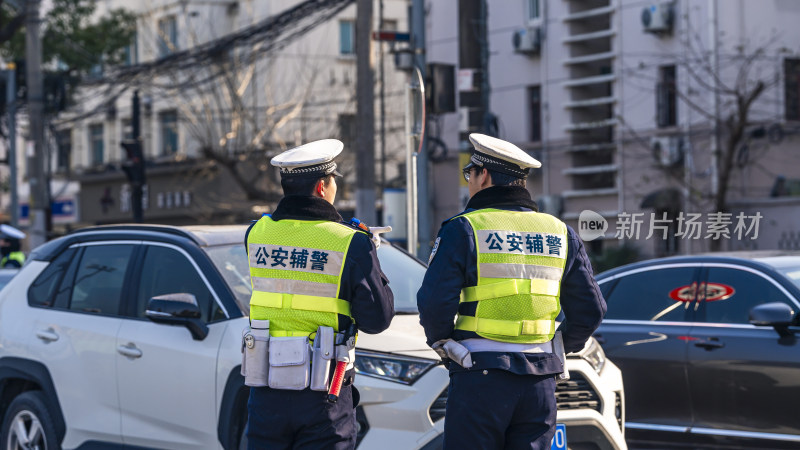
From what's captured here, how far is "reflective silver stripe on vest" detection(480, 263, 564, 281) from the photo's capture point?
4586 mm

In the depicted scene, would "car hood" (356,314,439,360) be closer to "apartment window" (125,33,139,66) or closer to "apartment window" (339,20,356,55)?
"apartment window" (339,20,356,55)

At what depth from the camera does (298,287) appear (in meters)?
4.75

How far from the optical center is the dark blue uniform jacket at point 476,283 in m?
4.54

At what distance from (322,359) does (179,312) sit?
1.68 meters

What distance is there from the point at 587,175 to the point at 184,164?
1464 cm

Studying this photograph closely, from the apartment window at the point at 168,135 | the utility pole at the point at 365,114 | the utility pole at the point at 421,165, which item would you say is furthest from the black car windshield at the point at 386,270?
→ the apartment window at the point at 168,135

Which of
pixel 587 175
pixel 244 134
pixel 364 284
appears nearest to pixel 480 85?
pixel 364 284

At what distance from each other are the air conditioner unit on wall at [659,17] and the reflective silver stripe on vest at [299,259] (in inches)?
926

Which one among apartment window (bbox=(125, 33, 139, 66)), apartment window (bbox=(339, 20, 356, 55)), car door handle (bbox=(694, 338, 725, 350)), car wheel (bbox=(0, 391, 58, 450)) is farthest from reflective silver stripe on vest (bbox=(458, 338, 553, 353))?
apartment window (bbox=(125, 33, 139, 66))

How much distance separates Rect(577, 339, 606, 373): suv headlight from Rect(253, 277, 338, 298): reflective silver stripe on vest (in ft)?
5.78

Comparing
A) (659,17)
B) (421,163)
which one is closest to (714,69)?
(659,17)

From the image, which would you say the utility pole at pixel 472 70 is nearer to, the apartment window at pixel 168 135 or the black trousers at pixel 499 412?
the black trousers at pixel 499 412

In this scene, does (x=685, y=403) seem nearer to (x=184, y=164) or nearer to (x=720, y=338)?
(x=720, y=338)

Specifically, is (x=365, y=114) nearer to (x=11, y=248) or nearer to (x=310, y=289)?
(x=11, y=248)
